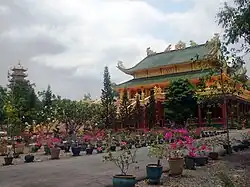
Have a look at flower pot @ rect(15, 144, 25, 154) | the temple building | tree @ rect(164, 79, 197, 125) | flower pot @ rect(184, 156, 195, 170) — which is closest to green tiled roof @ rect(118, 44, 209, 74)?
the temple building

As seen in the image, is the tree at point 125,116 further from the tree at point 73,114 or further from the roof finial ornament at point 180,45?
the roof finial ornament at point 180,45

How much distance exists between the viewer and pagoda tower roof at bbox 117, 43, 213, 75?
125 ft

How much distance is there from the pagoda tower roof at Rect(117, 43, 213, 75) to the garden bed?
2533 cm

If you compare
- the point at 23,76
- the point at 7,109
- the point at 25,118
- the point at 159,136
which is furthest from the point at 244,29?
the point at 23,76

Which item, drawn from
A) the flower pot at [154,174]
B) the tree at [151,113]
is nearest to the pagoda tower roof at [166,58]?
the tree at [151,113]

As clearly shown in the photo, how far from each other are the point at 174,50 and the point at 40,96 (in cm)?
1608

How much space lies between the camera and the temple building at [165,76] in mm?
33594

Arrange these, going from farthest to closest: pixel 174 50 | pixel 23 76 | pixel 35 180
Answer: pixel 23 76 → pixel 174 50 → pixel 35 180

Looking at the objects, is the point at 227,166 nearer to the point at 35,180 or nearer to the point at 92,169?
the point at 92,169

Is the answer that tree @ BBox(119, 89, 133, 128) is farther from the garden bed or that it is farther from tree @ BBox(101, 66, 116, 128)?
the garden bed

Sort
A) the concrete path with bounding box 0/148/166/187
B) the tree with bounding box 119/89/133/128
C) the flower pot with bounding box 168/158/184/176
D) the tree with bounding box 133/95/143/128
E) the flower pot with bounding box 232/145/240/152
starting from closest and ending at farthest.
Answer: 1. the concrete path with bounding box 0/148/166/187
2. the flower pot with bounding box 168/158/184/176
3. the flower pot with bounding box 232/145/240/152
4. the tree with bounding box 119/89/133/128
5. the tree with bounding box 133/95/143/128

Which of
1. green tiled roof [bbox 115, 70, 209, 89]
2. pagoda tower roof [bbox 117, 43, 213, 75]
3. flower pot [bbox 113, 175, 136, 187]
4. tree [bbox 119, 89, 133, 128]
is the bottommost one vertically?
flower pot [bbox 113, 175, 136, 187]

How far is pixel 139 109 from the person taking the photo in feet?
104

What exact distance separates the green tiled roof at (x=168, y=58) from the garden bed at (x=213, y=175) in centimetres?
2538
